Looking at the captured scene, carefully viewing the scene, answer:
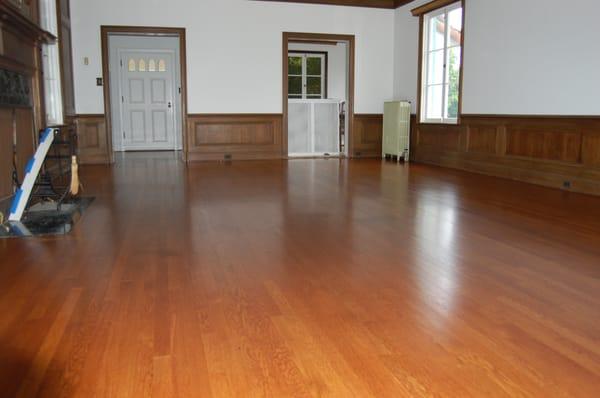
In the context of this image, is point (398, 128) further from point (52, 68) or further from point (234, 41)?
point (52, 68)

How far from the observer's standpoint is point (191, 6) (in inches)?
355

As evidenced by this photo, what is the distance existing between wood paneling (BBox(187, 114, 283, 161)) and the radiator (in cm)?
195

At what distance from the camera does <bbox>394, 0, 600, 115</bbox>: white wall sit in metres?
Answer: 5.55

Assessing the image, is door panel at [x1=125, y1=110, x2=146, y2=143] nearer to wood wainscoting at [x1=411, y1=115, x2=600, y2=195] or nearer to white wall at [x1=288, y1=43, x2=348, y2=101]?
white wall at [x1=288, y1=43, x2=348, y2=101]

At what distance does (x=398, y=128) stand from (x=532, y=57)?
320 cm

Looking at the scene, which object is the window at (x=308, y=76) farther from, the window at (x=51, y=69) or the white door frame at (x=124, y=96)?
the window at (x=51, y=69)

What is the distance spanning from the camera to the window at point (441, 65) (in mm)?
8070

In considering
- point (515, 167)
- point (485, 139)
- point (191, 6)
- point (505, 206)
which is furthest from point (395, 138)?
point (505, 206)

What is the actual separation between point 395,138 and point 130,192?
5284mm

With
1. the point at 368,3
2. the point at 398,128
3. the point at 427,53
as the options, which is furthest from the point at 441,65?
the point at 368,3

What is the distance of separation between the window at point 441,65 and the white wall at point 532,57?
382 mm

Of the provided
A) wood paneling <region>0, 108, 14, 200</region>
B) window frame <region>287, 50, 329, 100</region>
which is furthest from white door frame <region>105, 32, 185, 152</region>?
wood paneling <region>0, 108, 14, 200</region>

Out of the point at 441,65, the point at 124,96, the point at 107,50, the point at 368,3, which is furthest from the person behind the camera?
the point at 124,96

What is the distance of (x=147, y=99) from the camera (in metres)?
11.8
